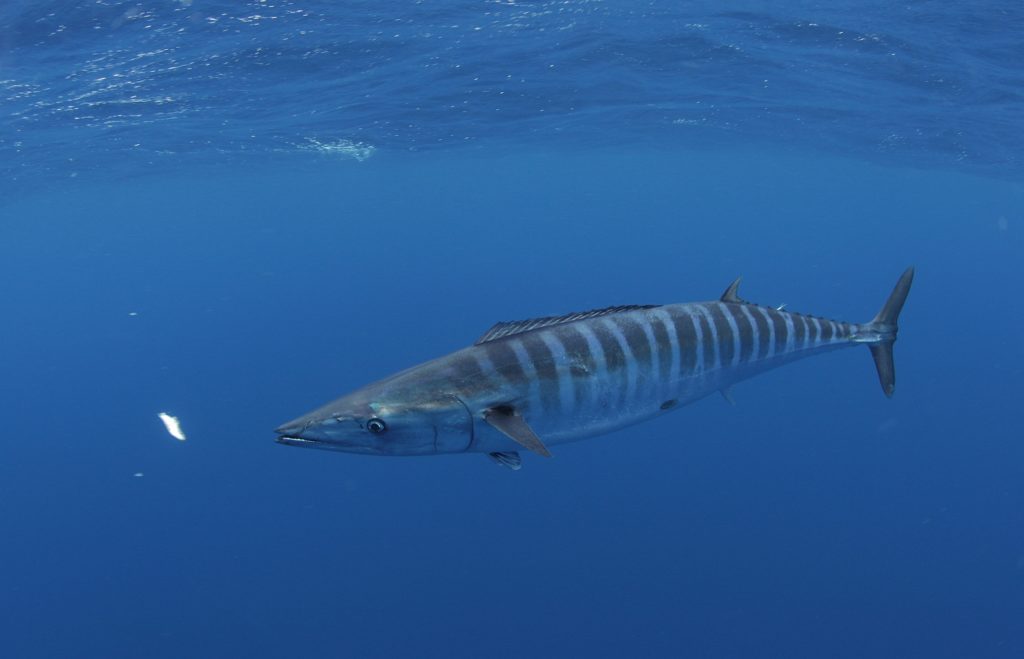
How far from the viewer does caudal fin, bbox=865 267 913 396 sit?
664cm

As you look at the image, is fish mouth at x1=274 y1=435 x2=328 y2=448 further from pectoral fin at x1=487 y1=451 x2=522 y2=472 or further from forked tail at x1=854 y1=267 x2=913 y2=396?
forked tail at x1=854 y1=267 x2=913 y2=396

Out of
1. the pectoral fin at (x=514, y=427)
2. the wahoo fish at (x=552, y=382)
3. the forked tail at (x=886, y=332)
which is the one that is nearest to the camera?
the pectoral fin at (x=514, y=427)

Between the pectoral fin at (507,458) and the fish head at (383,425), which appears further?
the pectoral fin at (507,458)

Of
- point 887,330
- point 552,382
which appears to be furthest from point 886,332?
point 552,382

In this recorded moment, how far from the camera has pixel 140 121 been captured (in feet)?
70.3

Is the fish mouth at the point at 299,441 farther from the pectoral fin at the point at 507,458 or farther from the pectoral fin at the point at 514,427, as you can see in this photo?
the pectoral fin at the point at 507,458

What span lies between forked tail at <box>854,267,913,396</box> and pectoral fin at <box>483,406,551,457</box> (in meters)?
3.83

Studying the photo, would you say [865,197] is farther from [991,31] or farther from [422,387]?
[422,387]

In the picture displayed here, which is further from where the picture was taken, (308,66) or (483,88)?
(483,88)

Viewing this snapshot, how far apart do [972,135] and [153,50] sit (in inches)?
1034

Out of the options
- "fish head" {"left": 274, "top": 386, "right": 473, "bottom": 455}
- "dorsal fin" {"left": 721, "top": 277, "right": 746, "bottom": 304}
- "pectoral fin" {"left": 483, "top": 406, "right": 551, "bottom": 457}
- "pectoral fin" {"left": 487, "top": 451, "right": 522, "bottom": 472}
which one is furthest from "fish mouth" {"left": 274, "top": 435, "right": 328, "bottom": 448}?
"dorsal fin" {"left": 721, "top": 277, "right": 746, "bottom": 304}

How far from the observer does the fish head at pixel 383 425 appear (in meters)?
4.29

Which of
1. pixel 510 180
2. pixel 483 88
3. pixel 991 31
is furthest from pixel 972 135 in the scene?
pixel 510 180

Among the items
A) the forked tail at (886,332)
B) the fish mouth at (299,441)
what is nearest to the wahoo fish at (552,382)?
the fish mouth at (299,441)
